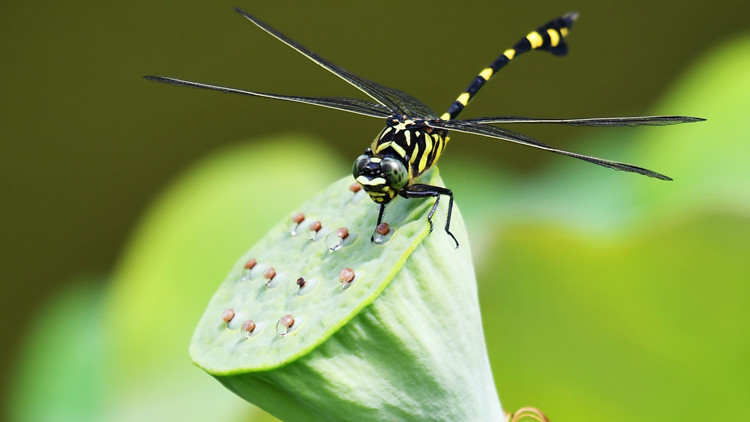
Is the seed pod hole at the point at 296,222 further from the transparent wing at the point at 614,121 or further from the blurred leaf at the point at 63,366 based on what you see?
the blurred leaf at the point at 63,366

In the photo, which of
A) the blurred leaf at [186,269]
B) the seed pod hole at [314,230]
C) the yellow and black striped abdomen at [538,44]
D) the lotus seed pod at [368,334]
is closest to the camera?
the lotus seed pod at [368,334]

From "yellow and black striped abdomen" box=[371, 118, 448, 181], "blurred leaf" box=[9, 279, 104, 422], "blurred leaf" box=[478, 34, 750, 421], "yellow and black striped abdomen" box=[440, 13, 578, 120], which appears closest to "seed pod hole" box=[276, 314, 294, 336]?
"yellow and black striped abdomen" box=[371, 118, 448, 181]

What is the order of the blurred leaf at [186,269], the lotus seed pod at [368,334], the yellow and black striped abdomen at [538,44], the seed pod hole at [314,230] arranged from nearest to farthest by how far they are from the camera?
1. the lotus seed pod at [368,334]
2. the seed pod hole at [314,230]
3. the yellow and black striped abdomen at [538,44]
4. the blurred leaf at [186,269]

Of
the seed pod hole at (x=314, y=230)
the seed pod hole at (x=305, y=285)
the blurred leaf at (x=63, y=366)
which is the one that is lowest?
the blurred leaf at (x=63, y=366)

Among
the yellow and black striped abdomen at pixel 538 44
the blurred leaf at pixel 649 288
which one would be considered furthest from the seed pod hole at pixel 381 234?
the blurred leaf at pixel 649 288

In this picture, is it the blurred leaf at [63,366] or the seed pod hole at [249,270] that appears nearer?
the seed pod hole at [249,270]

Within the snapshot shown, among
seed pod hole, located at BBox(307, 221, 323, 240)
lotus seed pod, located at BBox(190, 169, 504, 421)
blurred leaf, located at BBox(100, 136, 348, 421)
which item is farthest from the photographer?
blurred leaf, located at BBox(100, 136, 348, 421)

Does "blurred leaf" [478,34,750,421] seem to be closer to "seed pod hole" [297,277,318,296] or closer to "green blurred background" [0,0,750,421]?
"green blurred background" [0,0,750,421]
